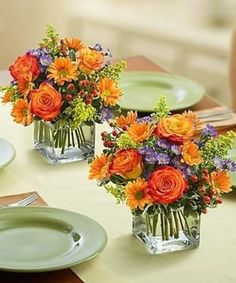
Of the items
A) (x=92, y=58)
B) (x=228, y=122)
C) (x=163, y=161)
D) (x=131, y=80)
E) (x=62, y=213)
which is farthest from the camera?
(x=131, y=80)

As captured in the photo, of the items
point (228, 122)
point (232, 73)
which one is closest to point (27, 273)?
point (228, 122)

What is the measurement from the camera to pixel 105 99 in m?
1.80

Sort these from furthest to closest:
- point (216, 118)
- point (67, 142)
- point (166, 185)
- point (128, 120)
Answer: point (216, 118), point (67, 142), point (128, 120), point (166, 185)

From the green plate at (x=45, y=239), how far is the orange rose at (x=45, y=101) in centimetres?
25

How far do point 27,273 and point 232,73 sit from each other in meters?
1.55

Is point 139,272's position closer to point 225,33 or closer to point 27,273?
point 27,273

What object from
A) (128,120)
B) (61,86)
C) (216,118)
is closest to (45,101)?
(61,86)

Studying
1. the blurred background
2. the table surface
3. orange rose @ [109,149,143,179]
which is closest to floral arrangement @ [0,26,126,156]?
the table surface

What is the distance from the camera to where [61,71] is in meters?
1.77

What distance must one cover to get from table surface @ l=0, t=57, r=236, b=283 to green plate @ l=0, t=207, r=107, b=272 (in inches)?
1.2

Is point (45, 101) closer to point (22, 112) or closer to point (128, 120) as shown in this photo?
point (22, 112)

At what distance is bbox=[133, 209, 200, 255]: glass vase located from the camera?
1.48 m

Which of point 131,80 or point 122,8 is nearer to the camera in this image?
point 131,80

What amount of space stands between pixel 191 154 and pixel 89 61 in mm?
439
